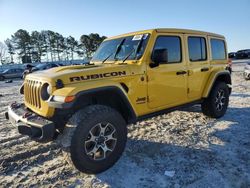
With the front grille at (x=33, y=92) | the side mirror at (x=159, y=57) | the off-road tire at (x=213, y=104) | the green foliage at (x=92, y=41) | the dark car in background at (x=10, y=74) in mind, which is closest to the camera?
the front grille at (x=33, y=92)

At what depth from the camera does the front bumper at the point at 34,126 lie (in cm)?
344

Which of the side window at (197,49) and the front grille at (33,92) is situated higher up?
the side window at (197,49)

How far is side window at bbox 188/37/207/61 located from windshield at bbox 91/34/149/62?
1.28 metres

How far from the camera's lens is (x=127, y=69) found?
167 inches

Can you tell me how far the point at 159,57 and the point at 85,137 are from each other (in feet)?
6.07

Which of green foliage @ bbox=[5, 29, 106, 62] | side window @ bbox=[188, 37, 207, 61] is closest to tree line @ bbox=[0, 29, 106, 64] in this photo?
green foliage @ bbox=[5, 29, 106, 62]

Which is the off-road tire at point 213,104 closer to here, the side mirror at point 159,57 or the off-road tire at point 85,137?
the side mirror at point 159,57

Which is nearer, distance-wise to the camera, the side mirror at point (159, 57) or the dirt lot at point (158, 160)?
the dirt lot at point (158, 160)

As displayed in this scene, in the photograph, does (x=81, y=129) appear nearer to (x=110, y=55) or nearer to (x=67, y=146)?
(x=67, y=146)

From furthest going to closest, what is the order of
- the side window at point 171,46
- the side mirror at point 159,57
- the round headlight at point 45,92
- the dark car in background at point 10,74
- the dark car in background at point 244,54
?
the dark car in background at point 244,54
the dark car in background at point 10,74
the side window at point 171,46
the side mirror at point 159,57
the round headlight at point 45,92

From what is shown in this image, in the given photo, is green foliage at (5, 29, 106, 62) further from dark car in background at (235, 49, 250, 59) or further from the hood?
the hood

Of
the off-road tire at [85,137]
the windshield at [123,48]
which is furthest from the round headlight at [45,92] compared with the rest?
the windshield at [123,48]

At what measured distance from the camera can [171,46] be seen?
16.5 feet

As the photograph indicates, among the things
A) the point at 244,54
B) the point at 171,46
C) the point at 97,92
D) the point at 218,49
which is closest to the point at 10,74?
the point at 218,49
